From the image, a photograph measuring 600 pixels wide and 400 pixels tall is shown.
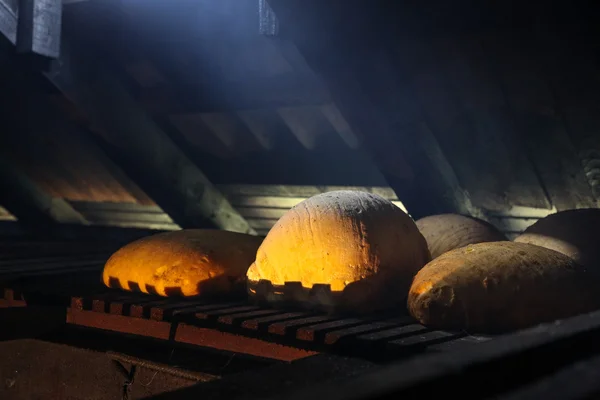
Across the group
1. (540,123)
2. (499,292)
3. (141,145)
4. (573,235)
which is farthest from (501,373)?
(141,145)

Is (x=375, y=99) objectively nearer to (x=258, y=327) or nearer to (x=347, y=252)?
(x=347, y=252)

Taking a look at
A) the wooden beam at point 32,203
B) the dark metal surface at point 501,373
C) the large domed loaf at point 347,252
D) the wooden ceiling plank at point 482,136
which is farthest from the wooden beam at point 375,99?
the wooden beam at point 32,203

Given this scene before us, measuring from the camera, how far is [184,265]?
3018mm

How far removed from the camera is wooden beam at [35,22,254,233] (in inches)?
183

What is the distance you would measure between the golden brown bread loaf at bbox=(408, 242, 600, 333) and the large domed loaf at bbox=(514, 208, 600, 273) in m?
0.59

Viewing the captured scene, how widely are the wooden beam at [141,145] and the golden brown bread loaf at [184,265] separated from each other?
1.81 m

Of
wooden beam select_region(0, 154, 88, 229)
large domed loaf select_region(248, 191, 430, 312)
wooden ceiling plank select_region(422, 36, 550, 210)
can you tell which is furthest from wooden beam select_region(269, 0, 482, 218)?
wooden beam select_region(0, 154, 88, 229)

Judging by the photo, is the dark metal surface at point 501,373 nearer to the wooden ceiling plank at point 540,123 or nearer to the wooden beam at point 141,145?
the wooden ceiling plank at point 540,123

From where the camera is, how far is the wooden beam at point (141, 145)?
464 cm

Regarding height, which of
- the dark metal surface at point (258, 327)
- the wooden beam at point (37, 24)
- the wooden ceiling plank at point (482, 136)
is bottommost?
the dark metal surface at point (258, 327)

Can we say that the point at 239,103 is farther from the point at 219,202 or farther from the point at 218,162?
the point at 219,202

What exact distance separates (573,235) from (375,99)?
125cm

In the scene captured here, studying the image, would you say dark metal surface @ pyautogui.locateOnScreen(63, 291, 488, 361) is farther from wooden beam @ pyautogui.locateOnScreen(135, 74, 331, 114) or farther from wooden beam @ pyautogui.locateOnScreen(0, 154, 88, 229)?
wooden beam @ pyautogui.locateOnScreen(0, 154, 88, 229)

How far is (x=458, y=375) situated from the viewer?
1182mm
